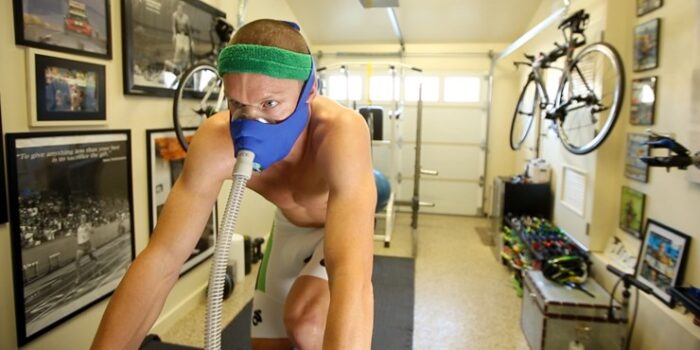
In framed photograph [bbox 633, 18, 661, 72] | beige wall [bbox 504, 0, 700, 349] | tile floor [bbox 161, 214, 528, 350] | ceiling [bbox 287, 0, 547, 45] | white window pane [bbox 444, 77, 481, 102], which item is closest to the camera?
beige wall [bbox 504, 0, 700, 349]

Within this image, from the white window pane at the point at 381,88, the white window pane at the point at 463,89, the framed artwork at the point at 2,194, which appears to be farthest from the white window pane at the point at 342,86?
the framed artwork at the point at 2,194

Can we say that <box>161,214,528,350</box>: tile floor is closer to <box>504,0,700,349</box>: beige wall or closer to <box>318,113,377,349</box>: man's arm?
<box>504,0,700,349</box>: beige wall

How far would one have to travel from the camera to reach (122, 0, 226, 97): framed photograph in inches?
85.9

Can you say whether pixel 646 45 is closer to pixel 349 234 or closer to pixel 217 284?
pixel 349 234

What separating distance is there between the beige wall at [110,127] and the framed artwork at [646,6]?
278 centimetres

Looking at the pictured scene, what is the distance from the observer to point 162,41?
244cm

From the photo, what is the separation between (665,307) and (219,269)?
2.37m

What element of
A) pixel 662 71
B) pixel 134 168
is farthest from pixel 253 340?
pixel 662 71

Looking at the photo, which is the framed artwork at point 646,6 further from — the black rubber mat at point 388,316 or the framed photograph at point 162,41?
the framed photograph at point 162,41

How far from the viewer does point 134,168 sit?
2.30 meters

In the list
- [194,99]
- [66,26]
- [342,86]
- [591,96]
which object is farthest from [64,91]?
[342,86]

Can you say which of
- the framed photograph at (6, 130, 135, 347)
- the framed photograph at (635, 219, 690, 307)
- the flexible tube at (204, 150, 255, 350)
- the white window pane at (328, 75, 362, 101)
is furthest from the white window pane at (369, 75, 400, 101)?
the flexible tube at (204, 150, 255, 350)

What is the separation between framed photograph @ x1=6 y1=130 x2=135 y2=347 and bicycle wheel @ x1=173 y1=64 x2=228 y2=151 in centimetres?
38

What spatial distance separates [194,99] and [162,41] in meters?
0.46
